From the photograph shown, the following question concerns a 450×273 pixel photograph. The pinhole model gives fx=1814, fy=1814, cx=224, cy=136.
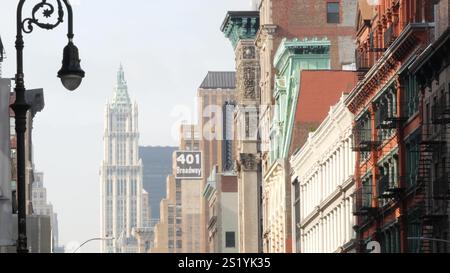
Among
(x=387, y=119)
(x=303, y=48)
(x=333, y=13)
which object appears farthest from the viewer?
(x=333, y=13)

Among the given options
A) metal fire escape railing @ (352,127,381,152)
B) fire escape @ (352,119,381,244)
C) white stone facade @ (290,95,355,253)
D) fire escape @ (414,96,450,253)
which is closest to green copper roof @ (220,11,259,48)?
white stone facade @ (290,95,355,253)

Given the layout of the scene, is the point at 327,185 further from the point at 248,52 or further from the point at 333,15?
the point at 248,52

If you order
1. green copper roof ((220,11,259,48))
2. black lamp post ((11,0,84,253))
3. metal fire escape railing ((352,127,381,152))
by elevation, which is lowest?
black lamp post ((11,0,84,253))

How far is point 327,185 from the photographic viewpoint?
108 metres

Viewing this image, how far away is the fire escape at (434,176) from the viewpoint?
69.1 meters

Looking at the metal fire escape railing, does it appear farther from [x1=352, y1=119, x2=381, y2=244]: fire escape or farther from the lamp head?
the lamp head

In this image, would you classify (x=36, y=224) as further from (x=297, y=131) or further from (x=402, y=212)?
(x=297, y=131)

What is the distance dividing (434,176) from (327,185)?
3442 cm

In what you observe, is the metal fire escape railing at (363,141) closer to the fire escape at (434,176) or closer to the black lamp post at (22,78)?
the fire escape at (434,176)

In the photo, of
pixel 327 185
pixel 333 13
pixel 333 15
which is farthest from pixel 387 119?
pixel 333 13

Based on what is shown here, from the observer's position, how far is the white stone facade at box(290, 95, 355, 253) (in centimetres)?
9944

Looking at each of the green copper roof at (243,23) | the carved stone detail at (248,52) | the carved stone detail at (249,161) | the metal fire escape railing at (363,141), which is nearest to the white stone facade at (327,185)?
the metal fire escape railing at (363,141)

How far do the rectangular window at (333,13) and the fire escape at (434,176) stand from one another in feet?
221

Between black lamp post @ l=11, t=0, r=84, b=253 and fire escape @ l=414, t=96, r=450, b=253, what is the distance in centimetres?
3392
